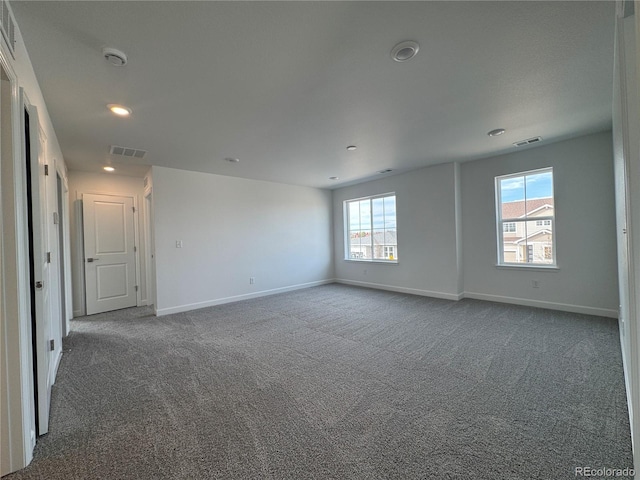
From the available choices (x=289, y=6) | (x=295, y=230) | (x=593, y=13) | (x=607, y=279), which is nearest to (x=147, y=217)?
(x=295, y=230)

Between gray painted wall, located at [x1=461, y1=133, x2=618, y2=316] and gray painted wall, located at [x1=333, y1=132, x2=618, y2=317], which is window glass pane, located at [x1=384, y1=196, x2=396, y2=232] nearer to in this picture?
gray painted wall, located at [x1=333, y1=132, x2=618, y2=317]

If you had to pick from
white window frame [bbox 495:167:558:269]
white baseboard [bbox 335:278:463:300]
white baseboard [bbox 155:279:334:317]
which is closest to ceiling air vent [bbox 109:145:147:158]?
white baseboard [bbox 155:279:334:317]

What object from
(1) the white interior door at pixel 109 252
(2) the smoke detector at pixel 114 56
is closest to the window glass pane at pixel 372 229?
(1) the white interior door at pixel 109 252

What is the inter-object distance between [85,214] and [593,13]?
6.57 meters

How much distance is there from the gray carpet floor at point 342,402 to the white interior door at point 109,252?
1324 mm

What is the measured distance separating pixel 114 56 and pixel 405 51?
6.72ft

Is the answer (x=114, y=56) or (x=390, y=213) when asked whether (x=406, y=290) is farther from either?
(x=114, y=56)

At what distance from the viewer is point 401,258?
5.79 m

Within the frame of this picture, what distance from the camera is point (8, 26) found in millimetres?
1458

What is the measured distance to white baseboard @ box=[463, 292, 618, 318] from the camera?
372 centimetres

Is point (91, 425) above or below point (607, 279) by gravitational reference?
below

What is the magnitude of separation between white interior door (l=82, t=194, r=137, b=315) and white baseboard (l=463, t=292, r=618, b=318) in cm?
651

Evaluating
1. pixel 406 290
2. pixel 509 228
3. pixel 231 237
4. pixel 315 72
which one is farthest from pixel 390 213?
pixel 315 72

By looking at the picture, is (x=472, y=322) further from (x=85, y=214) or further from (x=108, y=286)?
(x=85, y=214)
